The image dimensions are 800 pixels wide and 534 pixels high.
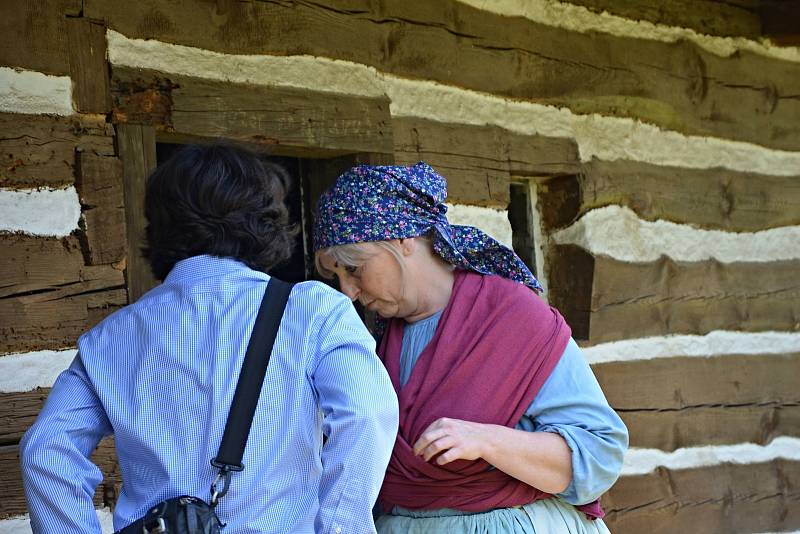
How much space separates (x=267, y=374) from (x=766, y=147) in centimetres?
386

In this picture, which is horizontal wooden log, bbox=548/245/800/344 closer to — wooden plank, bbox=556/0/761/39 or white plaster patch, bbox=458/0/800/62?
white plaster patch, bbox=458/0/800/62

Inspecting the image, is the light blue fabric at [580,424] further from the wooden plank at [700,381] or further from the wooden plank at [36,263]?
the wooden plank at [700,381]

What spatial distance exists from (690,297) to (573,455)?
249 cm

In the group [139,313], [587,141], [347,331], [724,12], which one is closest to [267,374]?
[347,331]

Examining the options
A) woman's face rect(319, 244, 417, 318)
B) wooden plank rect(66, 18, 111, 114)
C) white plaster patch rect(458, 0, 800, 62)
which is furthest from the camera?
white plaster patch rect(458, 0, 800, 62)

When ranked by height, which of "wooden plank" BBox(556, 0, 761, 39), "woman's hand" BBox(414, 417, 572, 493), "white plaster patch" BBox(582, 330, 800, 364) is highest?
"wooden plank" BBox(556, 0, 761, 39)

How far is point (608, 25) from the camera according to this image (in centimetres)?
456

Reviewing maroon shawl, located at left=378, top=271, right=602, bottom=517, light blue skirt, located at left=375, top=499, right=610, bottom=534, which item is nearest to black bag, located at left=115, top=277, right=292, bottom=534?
maroon shawl, located at left=378, top=271, right=602, bottom=517

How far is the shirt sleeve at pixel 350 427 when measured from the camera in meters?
1.88

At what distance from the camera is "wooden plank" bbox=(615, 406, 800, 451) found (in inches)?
176

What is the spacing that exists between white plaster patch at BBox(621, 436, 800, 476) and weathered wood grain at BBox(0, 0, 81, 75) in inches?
104

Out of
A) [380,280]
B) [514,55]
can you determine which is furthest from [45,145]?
[514,55]

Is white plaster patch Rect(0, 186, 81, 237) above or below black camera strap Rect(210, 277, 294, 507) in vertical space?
above

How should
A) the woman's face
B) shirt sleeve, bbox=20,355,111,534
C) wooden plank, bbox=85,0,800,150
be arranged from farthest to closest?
wooden plank, bbox=85,0,800,150 → the woman's face → shirt sleeve, bbox=20,355,111,534
